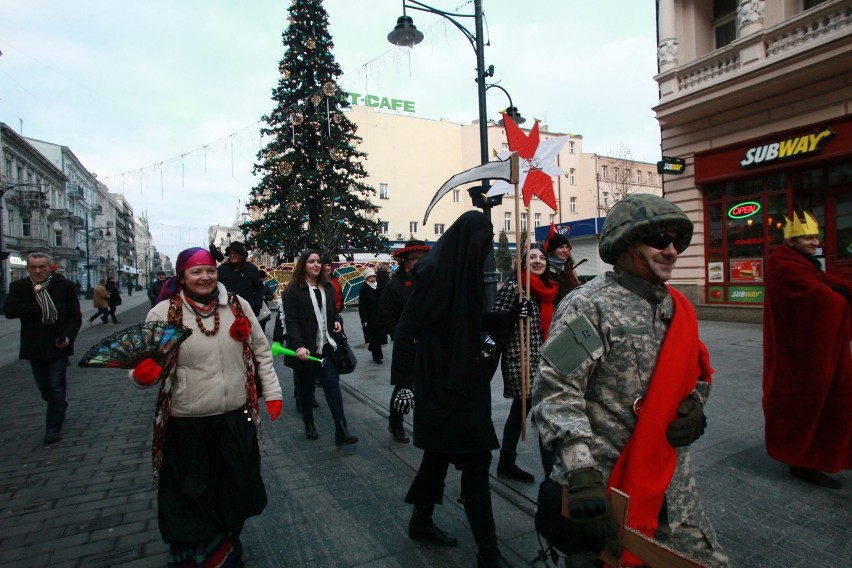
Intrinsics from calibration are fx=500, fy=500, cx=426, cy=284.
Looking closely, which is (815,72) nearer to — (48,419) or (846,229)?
(846,229)

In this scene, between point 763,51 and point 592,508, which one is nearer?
point 592,508

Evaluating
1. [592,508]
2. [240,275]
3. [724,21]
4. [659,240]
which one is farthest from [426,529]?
[724,21]

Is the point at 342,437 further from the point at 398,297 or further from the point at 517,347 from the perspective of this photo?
the point at 517,347

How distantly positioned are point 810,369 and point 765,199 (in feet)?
33.8

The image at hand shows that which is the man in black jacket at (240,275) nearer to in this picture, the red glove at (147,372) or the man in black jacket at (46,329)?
the man in black jacket at (46,329)

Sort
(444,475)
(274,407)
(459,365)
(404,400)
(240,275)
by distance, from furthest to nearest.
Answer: (240,275) → (404,400) → (274,407) → (444,475) → (459,365)

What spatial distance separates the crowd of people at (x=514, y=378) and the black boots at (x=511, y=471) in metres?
0.02

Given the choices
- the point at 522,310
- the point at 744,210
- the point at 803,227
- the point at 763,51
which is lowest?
the point at 522,310

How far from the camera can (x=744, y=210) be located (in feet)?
40.7

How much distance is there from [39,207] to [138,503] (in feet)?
179

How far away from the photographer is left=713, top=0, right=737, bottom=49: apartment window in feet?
42.8

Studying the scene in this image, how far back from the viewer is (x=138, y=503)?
3703 millimetres

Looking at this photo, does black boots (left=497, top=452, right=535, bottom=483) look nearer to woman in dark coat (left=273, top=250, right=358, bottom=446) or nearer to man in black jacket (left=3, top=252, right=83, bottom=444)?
woman in dark coat (left=273, top=250, right=358, bottom=446)

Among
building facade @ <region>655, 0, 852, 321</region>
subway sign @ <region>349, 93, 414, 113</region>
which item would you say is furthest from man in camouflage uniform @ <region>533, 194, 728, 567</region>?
subway sign @ <region>349, 93, 414, 113</region>
